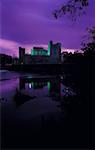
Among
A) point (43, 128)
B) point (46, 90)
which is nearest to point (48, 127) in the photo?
point (43, 128)

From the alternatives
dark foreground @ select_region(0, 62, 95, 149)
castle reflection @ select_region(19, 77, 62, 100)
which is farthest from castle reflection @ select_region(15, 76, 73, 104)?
dark foreground @ select_region(0, 62, 95, 149)

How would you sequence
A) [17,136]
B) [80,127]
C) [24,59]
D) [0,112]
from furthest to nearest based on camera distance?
[24,59], [0,112], [80,127], [17,136]

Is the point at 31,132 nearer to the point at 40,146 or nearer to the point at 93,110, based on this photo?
the point at 40,146

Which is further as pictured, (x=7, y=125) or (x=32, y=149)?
(x=7, y=125)

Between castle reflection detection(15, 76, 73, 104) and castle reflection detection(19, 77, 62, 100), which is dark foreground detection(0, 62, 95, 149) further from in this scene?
castle reflection detection(19, 77, 62, 100)

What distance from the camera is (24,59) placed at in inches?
6865

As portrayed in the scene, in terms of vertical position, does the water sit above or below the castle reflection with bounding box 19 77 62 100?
below

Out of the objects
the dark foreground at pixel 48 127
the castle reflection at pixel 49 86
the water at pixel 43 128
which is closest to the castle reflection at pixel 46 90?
the castle reflection at pixel 49 86

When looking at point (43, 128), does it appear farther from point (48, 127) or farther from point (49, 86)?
point (49, 86)

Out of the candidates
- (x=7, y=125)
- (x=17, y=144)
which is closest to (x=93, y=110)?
(x=7, y=125)

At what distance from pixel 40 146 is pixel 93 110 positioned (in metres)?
5.14

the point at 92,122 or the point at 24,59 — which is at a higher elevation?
the point at 24,59

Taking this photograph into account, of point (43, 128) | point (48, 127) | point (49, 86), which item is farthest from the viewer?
point (49, 86)

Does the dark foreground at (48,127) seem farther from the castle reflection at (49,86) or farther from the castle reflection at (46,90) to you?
the castle reflection at (49,86)
